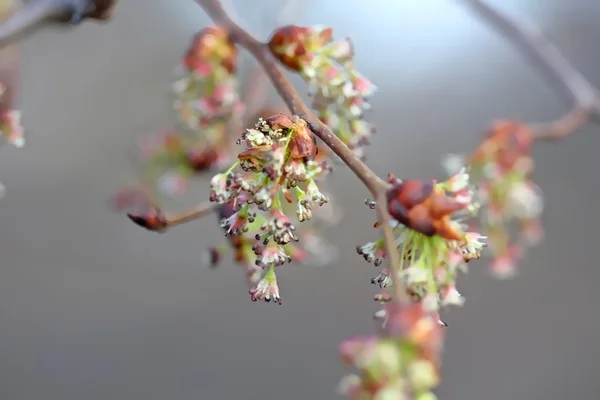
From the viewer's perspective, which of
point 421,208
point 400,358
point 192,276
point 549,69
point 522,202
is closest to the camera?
point 400,358

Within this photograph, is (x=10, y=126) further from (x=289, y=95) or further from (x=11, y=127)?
(x=289, y=95)

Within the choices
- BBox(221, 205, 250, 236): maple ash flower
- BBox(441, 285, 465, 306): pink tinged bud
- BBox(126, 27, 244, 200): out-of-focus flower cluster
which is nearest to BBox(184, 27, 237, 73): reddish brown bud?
BBox(126, 27, 244, 200): out-of-focus flower cluster

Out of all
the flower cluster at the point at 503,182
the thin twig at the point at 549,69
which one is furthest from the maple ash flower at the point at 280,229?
the thin twig at the point at 549,69

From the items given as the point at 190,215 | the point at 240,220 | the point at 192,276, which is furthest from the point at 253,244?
the point at 192,276

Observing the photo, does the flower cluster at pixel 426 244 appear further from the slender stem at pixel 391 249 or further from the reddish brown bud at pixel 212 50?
the reddish brown bud at pixel 212 50

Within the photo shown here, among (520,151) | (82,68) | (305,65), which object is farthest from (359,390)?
(82,68)

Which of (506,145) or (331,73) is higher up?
(506,145)

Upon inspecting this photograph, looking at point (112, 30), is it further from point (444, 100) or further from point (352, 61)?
point (352, 61)
